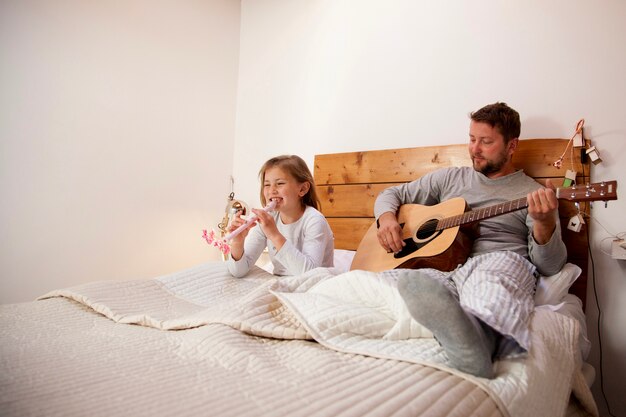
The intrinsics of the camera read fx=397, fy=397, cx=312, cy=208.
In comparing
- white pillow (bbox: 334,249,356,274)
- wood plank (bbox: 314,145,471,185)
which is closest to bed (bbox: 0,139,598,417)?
white pillow (bbox: 334,249,356,274)

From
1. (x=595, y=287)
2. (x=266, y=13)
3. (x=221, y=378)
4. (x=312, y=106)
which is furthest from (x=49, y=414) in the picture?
(x=266, y=13)

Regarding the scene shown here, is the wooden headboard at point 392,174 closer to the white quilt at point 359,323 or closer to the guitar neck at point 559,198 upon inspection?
the guitar neck at point 559,198

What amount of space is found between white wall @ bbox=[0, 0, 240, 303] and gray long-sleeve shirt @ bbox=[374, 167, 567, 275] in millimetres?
1468

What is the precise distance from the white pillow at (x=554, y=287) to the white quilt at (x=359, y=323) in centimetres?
28

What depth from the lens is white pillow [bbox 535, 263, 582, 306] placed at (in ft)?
3.92

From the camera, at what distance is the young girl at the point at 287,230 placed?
1351mm

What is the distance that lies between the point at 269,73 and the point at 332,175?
0.99 m

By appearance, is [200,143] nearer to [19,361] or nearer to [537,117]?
[537,117]

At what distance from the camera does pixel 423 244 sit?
55.2 inches

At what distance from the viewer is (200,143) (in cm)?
270

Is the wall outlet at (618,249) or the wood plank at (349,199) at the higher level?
the wood plank at (349,199)

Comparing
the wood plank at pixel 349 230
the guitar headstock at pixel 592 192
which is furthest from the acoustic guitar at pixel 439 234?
the wood plank at pixel 349 230

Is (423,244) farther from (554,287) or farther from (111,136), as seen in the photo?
(111,136)

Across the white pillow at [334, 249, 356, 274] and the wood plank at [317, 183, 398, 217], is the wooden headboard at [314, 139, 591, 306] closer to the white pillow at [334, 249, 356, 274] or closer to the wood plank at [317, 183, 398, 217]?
the wood plank at [317, 183, 398, 217]
